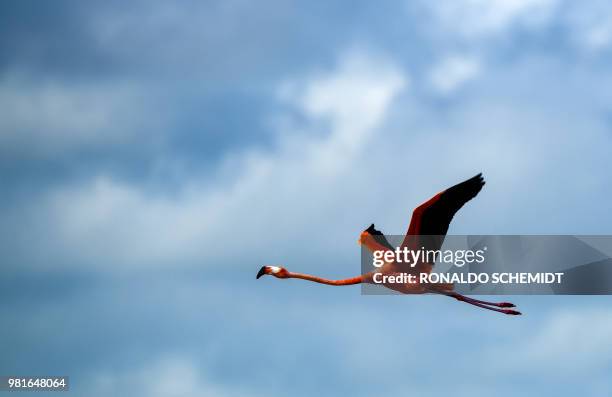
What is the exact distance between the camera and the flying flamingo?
126ft

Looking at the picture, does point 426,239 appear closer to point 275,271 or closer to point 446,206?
point 446,206

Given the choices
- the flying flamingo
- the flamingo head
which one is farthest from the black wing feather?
the flamingo head

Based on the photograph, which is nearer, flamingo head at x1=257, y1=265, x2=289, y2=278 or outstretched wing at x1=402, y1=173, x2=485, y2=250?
outstretched wing at x1=402, y1=173, x2=485, y2=250

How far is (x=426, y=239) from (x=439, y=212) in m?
1.07

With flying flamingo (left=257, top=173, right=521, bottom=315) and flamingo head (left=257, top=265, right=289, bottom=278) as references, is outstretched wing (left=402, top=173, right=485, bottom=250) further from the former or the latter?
flamingo head (left=257, top=265, right=289, bottom=278)

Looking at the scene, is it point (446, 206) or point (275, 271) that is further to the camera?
point (275, 271)

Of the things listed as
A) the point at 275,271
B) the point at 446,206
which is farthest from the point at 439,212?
the point at 275,271

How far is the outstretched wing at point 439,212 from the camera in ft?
126

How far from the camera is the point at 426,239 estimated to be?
39500 mm

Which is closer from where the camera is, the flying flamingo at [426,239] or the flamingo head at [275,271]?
the flying flamingo at [426,239]

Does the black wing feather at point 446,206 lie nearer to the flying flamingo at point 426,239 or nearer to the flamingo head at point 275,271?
the flying flamingo at point 426,239

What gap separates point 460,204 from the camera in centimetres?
3872

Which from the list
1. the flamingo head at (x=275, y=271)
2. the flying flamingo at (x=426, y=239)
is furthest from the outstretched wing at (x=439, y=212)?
the flamingo head at (x=275, y=271)

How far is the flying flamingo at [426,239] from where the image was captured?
38.5 meters
